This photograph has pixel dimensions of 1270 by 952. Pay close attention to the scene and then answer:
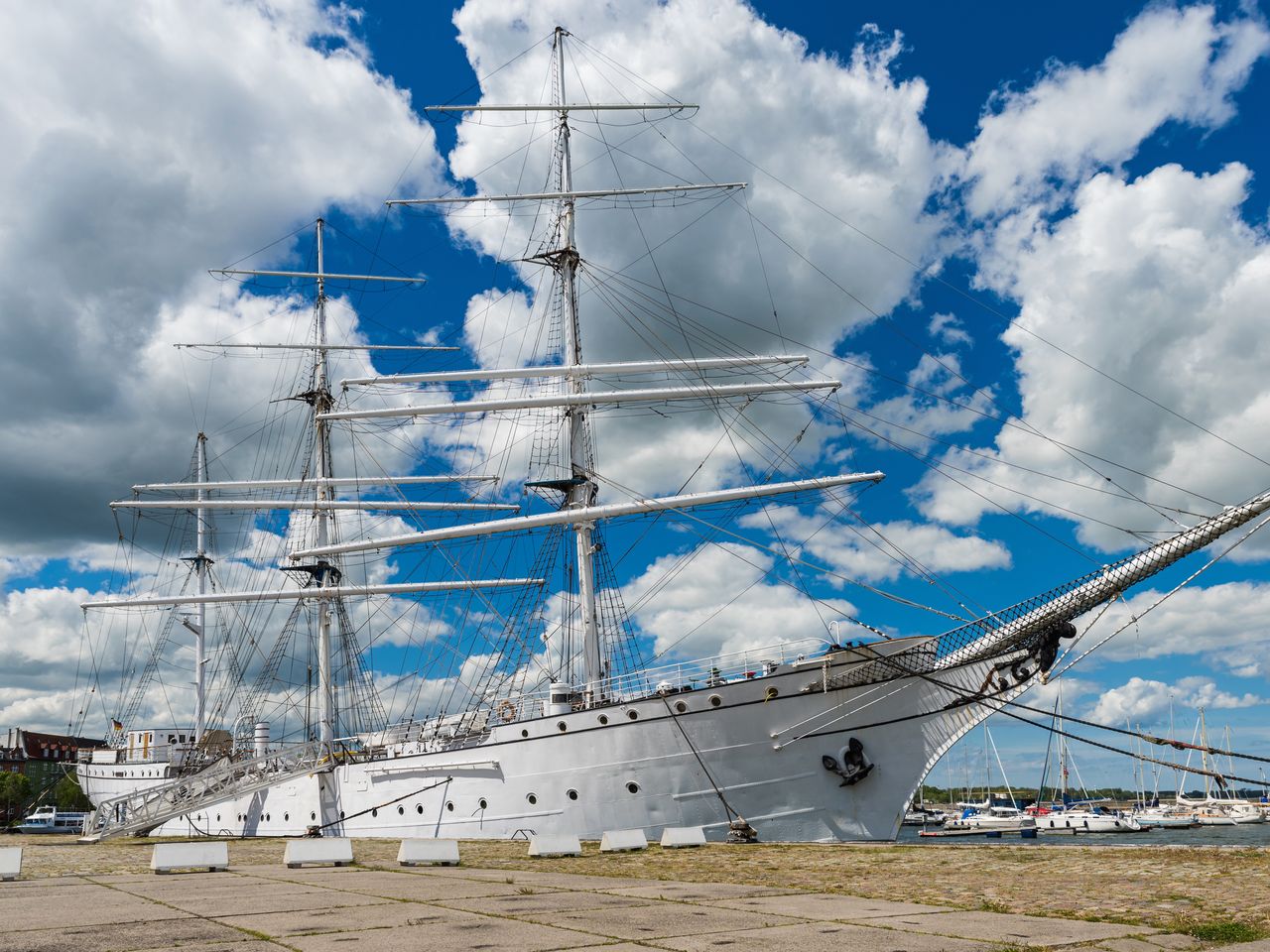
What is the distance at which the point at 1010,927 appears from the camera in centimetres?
813

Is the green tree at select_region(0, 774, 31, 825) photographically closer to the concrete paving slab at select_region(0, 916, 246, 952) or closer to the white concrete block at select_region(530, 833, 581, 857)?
the white concrete block at select_region(530, 833, 581, 857)

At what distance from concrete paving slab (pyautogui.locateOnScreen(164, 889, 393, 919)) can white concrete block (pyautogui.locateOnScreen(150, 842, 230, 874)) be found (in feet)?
13.9

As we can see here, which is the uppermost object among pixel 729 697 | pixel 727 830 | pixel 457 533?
pixel 457 533

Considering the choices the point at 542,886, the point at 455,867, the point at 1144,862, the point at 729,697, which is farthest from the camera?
the point at 729,697

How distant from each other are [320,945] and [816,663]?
1652cm

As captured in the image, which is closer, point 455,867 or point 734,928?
point 734,928

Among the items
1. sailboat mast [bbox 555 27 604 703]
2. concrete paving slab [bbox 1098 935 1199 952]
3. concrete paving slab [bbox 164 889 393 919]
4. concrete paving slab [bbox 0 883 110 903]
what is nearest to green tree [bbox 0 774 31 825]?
sailboat mast [bbox 555 27 604 703]

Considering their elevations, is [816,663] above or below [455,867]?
above

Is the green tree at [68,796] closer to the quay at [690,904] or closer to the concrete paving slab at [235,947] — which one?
the quay at [690,904]

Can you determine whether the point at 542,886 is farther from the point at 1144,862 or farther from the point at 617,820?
the point at 617,820

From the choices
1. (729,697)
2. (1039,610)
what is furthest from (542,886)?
(1039,610)

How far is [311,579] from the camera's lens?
4419 centimetres

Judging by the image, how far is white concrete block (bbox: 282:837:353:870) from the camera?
15773 millimetres

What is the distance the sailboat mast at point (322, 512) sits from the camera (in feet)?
127
